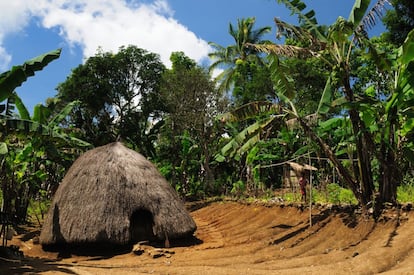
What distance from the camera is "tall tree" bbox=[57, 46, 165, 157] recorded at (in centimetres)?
2020

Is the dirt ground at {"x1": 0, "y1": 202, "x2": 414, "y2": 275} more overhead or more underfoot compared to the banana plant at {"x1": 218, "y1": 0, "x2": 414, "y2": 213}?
more underfoot

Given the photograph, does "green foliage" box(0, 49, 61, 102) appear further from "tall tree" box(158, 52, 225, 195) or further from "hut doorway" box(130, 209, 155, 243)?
"tall tree" box(158, 52, 225, 195)

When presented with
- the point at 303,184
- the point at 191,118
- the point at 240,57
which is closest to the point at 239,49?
the point at 240,57

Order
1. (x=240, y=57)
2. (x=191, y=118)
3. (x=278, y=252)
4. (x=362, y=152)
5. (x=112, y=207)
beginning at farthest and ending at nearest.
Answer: (x=240, y=57) → (x=191, y=118) → (x=112, y=207) → (x=362, y=152) → (x=278, y=252)

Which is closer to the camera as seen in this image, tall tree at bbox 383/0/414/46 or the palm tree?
tall tree at bbox 383/0/414/46

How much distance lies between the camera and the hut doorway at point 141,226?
891 cm

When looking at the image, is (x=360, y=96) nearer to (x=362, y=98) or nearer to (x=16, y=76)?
(x=362, y=98)

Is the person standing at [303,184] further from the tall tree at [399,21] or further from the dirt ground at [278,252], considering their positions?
the tall tree at [399,21]

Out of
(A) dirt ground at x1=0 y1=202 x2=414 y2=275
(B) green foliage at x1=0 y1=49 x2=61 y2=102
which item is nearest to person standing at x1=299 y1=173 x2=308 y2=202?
(A) dirt ground at x1=0 y1=202 x2=414 y2=275

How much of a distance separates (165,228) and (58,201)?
2.51 meters

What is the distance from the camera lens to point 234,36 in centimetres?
2784

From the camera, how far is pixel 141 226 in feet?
29.8

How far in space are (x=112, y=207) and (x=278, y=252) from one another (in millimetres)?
3590

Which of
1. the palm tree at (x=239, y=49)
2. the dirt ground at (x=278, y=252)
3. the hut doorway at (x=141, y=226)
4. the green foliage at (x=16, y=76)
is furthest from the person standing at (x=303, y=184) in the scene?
the palm tree at (x=239, y=49)
